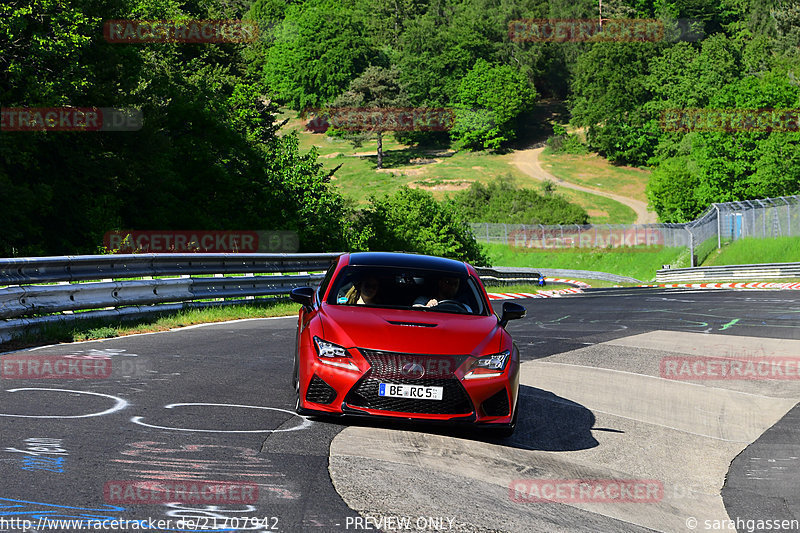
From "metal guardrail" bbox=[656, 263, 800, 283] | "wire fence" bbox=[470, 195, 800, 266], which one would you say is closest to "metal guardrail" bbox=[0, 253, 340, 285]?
"metal guardrail" bbox=[656, 263, 800, 283]

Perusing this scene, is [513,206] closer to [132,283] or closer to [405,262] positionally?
[132,283]

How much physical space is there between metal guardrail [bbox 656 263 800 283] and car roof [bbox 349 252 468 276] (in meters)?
41.0

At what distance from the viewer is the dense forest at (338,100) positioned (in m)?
32.8

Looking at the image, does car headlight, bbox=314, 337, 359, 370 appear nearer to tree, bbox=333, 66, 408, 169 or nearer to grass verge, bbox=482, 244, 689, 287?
grass verge, bbox=482, 244, 689, 287

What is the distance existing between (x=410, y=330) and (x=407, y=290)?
122cm

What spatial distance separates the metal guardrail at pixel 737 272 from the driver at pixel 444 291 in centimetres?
4127

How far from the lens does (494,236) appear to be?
82.1 metres

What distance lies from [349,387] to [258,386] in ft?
8.25

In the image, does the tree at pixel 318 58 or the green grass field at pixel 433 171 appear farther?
the tree at pixel 318 58

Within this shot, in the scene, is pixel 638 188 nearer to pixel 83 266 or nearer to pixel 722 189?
pixel 722 189

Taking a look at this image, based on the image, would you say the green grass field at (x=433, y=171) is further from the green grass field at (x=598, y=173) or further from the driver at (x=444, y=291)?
the driver at (x=444, y=291)

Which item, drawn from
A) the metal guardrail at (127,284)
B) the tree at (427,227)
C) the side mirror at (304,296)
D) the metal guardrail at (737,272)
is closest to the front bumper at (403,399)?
the side mirror at (304,296)

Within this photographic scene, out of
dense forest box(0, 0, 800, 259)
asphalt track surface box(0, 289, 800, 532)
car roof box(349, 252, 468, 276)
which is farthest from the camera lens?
dense forest box(0, 0, 800, 259)

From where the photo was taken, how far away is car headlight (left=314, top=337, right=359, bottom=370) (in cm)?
734
